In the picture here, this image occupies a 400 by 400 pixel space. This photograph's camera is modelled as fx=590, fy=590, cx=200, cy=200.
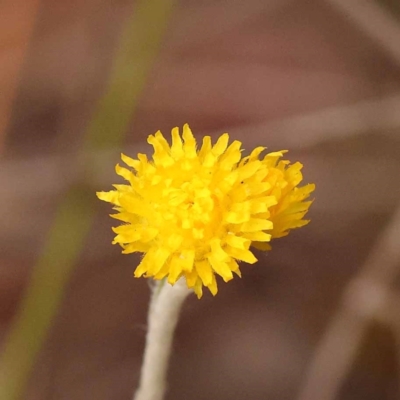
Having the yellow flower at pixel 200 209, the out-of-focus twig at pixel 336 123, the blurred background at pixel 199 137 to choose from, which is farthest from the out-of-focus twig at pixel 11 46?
the yellow flower at pixel 200 209

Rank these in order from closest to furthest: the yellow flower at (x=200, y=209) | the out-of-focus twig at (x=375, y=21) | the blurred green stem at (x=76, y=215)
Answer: the yellow flower at (x=200, y=209) → the blurred green stem at (x=76, y=215) → the out-of-focus twig at (x=375, y=21)

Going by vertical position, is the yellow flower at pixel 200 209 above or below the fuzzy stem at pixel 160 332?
above

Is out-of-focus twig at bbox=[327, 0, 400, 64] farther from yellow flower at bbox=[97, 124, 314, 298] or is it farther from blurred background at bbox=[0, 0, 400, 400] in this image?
yellow flower at bbox=[97, 124, 314, 298]

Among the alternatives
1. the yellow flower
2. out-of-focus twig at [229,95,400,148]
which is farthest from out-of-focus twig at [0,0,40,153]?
the yellow flower

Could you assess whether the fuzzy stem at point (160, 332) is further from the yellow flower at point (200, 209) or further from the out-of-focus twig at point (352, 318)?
the out-of-focus twig at point (352, 318)

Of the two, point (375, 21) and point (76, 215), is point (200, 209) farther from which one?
point (375, 21)

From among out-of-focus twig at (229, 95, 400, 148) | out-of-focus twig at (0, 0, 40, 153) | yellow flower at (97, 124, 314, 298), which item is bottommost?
yellow flower at (97, 124, 314, 298)
